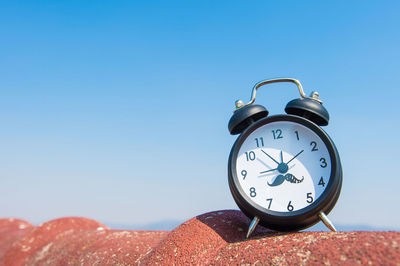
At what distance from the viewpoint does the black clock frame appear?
2.75m

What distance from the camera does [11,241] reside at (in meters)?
6.72

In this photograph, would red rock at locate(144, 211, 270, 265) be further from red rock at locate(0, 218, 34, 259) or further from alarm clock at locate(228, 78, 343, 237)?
red rock at locate(0, 218, 34, 259)

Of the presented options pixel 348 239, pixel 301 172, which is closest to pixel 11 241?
pixel 301 172

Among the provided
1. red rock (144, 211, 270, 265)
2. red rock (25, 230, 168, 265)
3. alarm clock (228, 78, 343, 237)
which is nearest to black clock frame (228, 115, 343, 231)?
alarm clock (228, 78, 343, 237)

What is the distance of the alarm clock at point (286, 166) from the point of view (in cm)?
280

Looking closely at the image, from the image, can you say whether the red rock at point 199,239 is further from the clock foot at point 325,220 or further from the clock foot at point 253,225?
the clock foot at point 325,220

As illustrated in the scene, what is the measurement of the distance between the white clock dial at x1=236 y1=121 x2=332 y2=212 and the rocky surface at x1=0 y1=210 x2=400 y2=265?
0.33m

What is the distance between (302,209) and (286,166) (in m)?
0.42

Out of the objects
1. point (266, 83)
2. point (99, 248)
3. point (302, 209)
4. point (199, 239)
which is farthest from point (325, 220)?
point (99, 248)

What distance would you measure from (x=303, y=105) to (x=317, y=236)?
120 cm

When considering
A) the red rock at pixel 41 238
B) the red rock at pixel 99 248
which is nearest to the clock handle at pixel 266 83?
the red rock at pixel 99 248

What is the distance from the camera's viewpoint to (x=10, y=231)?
781cm

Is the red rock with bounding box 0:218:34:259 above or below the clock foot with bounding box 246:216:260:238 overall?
below

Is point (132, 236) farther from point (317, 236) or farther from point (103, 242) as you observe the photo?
point (317, 236)
